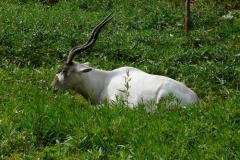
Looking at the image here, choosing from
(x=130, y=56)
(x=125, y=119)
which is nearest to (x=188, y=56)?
(x=130, y=56)

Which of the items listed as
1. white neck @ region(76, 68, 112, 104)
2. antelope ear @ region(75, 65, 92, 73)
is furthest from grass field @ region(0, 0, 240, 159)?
antelope ear @ region(75, 65, 92, 73)

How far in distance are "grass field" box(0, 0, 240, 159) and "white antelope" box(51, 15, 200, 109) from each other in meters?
0.30

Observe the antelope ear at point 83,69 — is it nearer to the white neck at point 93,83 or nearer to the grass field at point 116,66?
the white neck at point 93,83

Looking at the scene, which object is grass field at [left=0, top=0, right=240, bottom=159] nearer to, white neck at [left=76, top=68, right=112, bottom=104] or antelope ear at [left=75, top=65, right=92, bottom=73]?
white neck at [left=76, top=68, right=112, bottom=104]

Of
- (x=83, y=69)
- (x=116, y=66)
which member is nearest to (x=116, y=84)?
(x=83, y=69)

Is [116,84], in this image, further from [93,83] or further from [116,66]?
[116,66]

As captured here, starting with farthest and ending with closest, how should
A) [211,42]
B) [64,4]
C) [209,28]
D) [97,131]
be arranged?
[64,4] < [209,28] < [211,42] < [97,131]

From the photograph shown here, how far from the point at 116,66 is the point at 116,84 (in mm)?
2969

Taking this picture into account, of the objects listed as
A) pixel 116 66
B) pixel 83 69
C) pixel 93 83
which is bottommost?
pixel 116 66

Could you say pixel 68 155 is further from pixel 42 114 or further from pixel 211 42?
pixel 211 42

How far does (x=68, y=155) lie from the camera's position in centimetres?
509

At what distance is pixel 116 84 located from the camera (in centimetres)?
882

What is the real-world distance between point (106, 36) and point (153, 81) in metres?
5.59

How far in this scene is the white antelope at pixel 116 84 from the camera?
328 inches
